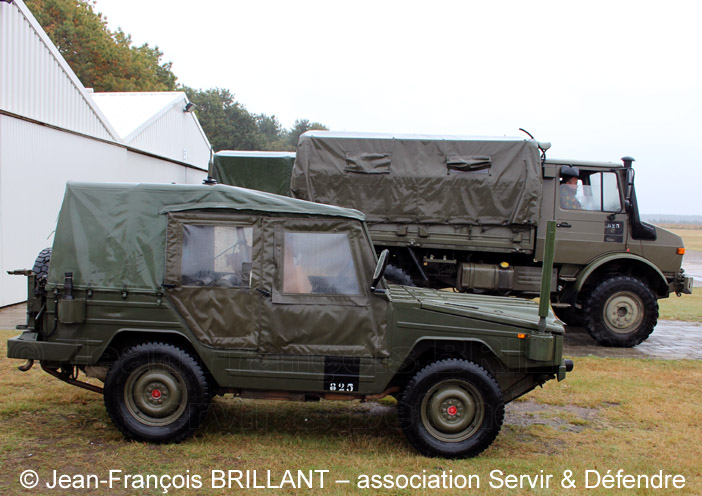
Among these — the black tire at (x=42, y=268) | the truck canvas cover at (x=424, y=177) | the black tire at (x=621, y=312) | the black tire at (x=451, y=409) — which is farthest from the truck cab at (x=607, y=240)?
the black tire at (x=42, y=268)

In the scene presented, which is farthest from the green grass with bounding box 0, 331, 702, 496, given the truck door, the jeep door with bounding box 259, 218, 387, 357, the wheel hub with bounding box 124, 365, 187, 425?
the truck door

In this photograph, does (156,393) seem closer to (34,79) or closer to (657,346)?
(657,346)

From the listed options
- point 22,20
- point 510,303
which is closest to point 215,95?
point 22,20

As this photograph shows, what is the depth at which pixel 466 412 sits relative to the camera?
505 centimetres

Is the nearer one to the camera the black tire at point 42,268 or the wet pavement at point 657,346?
the black tire at point 42,268

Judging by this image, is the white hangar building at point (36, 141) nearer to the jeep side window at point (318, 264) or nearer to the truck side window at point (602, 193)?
the jeep side window at point (318, 264)

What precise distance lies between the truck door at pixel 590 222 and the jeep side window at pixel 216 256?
6.46 m

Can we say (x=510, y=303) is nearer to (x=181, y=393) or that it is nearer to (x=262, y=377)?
(x=262, y=377)

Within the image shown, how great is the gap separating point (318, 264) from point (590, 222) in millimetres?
6476

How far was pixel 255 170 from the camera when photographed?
1164 centimetres

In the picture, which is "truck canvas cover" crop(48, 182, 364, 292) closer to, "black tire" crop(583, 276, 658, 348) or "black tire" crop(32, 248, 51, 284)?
"black tire" crop(32, 248, 51, 284)

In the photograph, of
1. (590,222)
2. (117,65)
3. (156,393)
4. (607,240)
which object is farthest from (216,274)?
(117,65)

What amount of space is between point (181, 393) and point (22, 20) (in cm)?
1026

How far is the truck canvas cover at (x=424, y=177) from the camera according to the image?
386 inches
